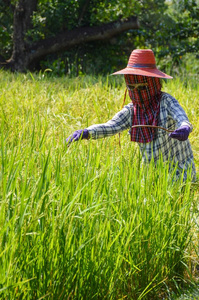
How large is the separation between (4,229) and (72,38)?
7599mm

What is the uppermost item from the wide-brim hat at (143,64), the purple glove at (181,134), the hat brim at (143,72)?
the wide-brim hat at (143,64)

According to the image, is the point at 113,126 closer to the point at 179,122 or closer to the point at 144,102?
the point at 144,102

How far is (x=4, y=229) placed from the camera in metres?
1.75

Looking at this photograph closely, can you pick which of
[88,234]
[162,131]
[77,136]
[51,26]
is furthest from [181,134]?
[51,26]

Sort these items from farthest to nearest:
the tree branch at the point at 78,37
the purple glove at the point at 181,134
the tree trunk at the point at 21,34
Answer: the tree branch at the point at 78,37 < the tree trunk at the point at 21,34 < the purple glove at the point at 181,134

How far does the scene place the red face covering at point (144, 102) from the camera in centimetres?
319

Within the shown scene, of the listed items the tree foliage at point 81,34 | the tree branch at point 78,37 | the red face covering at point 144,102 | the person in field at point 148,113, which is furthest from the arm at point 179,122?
the tree branch at point 78,37

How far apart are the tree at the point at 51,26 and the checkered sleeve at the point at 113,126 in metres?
5.91

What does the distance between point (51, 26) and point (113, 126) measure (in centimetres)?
643

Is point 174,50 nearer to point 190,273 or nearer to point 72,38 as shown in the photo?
point 72,38

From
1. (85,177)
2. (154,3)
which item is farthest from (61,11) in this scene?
(85,177)

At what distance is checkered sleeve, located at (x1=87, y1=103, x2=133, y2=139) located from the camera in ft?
10.3

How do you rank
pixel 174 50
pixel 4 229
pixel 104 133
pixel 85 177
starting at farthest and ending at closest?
pixel 174 50 < pixel 104 133 < pixel 85 177 < pixel 4 229

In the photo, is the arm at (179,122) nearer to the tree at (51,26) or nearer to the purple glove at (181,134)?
the purple glove at (181,134)
